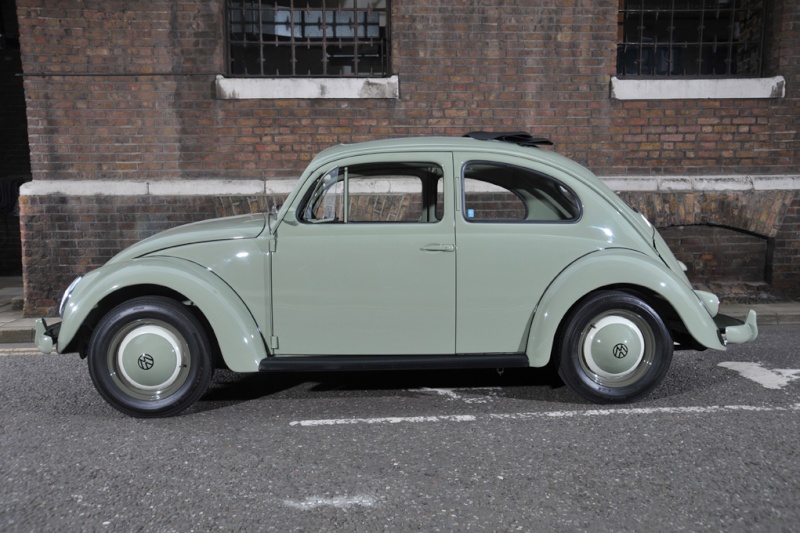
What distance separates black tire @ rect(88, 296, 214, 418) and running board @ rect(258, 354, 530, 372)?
0.43m

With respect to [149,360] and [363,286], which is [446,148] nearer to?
[363,286]

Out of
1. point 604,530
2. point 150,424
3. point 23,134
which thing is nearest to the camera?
point 604,530

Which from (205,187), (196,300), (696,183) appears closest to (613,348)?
(196,300)

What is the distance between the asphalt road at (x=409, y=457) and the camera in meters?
2.73

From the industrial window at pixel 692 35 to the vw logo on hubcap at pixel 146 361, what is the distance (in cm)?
663

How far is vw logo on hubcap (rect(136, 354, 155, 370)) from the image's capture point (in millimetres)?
3957

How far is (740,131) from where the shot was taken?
7852 mm

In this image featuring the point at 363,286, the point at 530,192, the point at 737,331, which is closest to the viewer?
Answer: the point at 363,286

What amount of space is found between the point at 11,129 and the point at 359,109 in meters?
7.02

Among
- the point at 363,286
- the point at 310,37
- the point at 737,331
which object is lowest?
the point at 737,331

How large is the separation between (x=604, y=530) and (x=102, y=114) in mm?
7002

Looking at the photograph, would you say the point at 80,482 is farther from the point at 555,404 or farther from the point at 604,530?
the point at 555,404

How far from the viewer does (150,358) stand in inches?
156

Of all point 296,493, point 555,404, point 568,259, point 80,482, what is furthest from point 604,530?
point 80,482
